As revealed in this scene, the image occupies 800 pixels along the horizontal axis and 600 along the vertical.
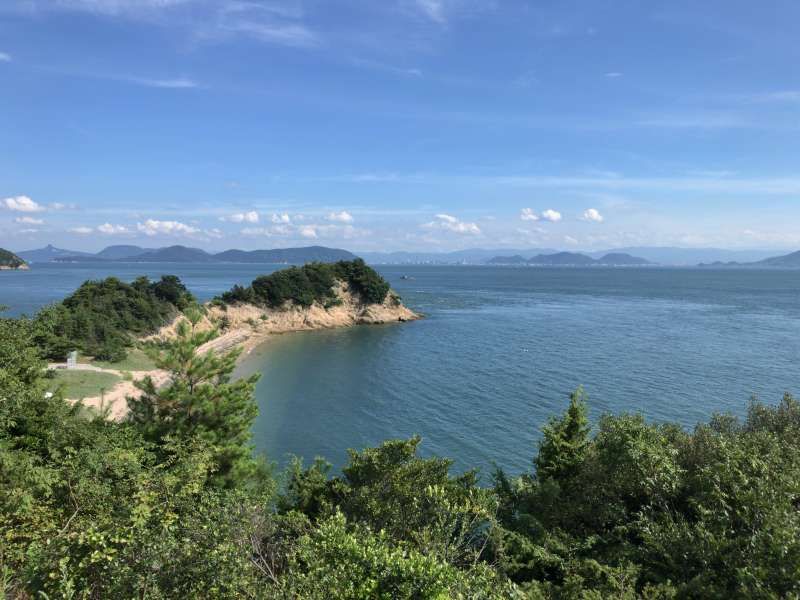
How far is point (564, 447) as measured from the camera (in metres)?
18.4

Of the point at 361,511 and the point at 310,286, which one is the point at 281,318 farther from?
the point at 361,511

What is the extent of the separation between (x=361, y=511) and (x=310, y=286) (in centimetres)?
6545

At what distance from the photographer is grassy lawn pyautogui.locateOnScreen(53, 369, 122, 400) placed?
32.0m

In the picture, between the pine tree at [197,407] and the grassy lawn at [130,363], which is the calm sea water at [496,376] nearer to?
the grassy lawn at [130,363]

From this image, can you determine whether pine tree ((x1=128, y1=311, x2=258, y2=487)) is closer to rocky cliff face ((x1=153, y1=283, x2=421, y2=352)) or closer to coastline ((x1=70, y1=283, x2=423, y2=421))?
coastline ((x1=70, y1=283, x2=423, y2=421))

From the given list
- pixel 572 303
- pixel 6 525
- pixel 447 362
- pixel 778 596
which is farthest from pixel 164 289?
Result: pixel 572 303

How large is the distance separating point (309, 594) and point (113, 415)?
26.4m

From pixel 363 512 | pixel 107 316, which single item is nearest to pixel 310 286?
pixel 107 316

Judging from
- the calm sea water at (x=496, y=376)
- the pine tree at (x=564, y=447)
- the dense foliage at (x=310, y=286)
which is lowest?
the calm sea water at (x=496, y=376)

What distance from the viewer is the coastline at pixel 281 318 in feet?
201

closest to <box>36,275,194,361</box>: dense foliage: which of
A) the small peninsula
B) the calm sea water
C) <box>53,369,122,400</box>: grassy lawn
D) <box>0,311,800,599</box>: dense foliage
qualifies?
the small peninsula

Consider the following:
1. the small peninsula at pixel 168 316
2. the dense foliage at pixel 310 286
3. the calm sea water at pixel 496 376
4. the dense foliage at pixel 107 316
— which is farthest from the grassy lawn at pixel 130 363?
the dense foliage at pixel 310 286

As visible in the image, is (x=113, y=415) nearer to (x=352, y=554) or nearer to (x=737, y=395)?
(x=352, y=554)

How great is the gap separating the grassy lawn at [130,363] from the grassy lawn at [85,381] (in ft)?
8.20
